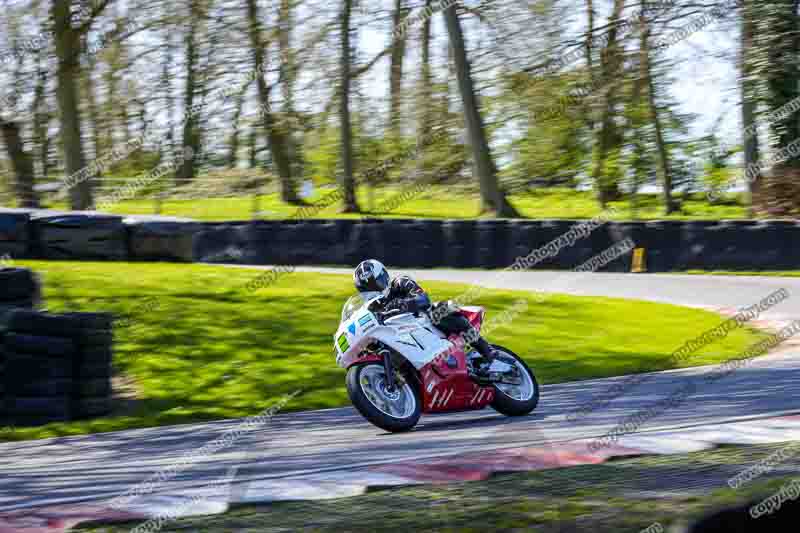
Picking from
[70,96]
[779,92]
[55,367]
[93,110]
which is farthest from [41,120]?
[55,367]

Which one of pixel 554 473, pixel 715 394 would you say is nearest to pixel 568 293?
pixel 715 394

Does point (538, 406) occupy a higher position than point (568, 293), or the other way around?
point (538, 406)

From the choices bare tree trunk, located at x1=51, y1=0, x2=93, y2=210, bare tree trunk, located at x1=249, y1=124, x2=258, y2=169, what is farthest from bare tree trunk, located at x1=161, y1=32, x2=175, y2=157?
bare tree trunk, located at x1=249, y1=124, x2=258, y2=169

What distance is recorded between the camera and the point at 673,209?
28.5 metres

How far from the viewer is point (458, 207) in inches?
1214

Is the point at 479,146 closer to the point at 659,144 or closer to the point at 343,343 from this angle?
the point at 659,144

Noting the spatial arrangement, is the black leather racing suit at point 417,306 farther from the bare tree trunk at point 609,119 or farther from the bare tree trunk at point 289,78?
the bare tree trunk at point 289,78

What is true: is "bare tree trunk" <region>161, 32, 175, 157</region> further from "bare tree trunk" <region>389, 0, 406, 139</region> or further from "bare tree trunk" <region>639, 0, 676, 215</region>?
"bare tree trunk" <region>639, 0, 676, 215</region>

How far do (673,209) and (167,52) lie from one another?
13441 mm

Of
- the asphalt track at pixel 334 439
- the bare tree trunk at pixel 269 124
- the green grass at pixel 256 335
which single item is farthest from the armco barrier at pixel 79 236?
the asphalt track at pixel 334 439

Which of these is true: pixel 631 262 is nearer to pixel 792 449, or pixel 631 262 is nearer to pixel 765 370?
pixel 765 370

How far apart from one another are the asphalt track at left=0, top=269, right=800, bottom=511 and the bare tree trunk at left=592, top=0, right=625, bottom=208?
41.8 feet

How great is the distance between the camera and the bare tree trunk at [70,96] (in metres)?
20.5

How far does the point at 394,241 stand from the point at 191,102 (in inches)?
327
